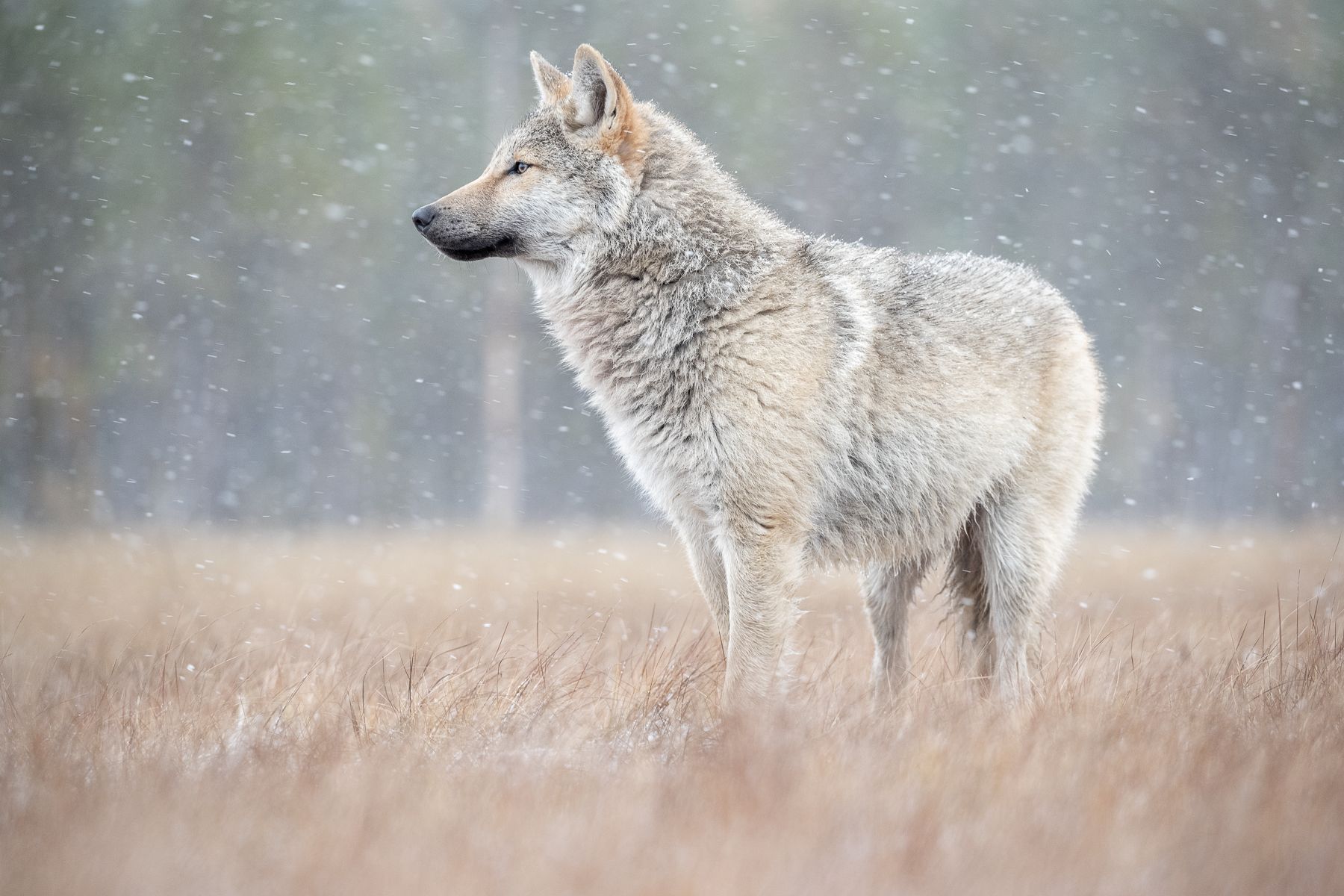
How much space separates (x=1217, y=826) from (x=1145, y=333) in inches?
758

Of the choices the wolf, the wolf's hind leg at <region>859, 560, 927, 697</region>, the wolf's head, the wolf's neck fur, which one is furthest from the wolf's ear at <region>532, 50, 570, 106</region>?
the wolf's hind leg at <region>859, 560, 927, 697</region>

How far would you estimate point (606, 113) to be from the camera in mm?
4449

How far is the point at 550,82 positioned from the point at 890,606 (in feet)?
10.1

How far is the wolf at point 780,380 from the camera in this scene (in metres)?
4.00

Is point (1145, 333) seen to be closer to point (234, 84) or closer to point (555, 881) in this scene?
point (234, 84)

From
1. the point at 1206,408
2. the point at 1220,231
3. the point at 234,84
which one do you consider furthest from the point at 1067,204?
the point at 234,84

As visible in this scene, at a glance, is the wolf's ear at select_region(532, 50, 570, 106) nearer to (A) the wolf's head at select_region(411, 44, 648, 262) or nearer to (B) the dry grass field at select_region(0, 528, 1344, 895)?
(A) the wolf's head at select_region(411, 44, 648, 262)

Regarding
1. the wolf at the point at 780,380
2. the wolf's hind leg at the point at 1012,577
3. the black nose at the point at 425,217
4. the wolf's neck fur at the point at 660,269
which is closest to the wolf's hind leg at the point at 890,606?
the wolf at the point at 780,380

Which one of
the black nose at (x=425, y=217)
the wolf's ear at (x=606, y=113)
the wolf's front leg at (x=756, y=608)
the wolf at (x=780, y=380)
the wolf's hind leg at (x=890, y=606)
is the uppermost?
the wolf's ear at (x=606, y=113)

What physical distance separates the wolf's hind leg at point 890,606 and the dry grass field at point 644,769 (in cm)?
18

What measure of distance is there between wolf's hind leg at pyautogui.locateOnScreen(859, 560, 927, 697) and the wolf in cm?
1

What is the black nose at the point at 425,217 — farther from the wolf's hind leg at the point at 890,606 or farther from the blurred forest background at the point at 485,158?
the blurred forest background at the point at 485,158

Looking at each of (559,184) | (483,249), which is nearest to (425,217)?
(483,249)

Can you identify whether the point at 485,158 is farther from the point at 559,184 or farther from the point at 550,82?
the point at 559,184
